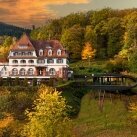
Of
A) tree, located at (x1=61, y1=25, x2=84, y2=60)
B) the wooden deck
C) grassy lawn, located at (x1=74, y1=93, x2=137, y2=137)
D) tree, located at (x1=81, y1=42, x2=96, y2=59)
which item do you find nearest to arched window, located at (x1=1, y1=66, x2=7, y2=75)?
the wooden deck

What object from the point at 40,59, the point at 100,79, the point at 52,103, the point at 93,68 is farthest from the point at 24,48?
the point at 52,103

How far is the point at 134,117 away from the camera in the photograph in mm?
79562

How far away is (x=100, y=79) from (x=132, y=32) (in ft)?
124

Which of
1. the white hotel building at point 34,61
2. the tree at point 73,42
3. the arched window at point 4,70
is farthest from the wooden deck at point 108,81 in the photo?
the tree at point 73,42

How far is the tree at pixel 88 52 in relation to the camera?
147012 millimetres

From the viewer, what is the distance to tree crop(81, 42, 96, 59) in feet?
482

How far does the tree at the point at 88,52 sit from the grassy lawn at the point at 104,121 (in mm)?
51937

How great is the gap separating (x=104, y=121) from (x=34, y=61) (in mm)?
34777

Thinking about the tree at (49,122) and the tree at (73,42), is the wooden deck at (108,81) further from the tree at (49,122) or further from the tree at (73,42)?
the tree at (49,122)

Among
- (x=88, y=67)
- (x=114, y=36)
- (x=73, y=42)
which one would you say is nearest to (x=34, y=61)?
(x=88, y=67)

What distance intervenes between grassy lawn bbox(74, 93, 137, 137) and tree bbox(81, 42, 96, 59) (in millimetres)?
51937

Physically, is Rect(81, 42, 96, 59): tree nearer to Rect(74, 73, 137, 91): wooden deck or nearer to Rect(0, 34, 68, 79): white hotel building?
Rect(74, 73, 137, 91): wooden deck

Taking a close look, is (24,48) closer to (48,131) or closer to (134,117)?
(134,117)

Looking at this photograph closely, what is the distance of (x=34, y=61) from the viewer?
367 feet
